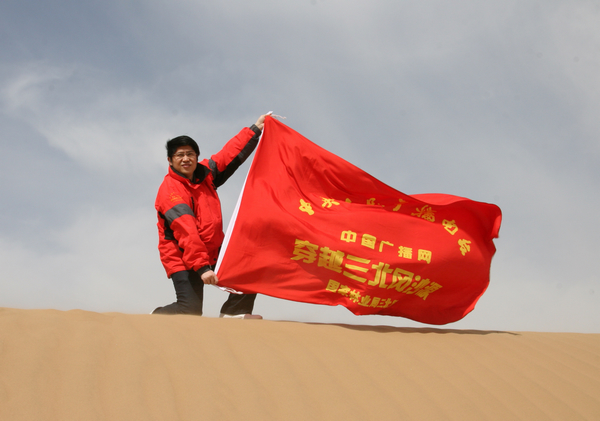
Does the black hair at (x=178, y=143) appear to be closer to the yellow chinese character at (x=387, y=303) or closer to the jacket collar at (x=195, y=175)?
the jacket collar at (x=195, y=175)

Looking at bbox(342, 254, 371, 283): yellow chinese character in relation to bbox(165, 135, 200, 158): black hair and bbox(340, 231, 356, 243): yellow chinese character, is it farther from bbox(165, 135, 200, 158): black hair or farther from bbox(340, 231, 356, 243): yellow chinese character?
bbox(165, 135, 200, 158): black hair

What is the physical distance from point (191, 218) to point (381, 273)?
1727mm

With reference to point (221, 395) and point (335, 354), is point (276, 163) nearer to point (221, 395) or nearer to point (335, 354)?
point (335, 354)

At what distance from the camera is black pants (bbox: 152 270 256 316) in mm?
4242

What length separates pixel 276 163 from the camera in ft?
15.3

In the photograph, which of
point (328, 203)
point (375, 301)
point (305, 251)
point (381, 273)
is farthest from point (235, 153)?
point (375, 301)

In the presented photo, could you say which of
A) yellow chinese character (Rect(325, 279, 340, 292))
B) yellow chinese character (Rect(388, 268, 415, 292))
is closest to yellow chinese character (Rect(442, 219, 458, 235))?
yellow chinese character (Rect(388, 268, 415, 292))

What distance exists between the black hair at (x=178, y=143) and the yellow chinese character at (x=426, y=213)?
2187mm

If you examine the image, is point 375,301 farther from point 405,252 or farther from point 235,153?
point 235,153

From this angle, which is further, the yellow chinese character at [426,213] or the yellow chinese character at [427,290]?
the yellow chinese character at [426,213]

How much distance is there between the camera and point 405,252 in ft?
14.3

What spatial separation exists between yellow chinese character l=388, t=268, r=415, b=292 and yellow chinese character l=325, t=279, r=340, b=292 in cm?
47

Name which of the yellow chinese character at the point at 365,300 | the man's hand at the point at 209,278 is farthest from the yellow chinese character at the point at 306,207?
the man's hand at the point at 209,278

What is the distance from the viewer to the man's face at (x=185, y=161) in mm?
4430
